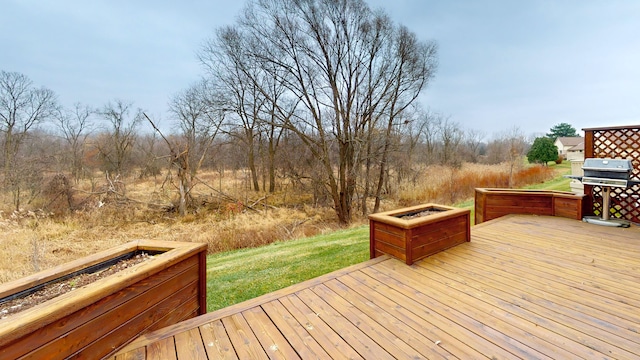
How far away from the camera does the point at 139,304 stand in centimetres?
160

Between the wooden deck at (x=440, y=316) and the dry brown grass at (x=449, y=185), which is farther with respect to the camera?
the dry brown grass at (x=449, y=185)

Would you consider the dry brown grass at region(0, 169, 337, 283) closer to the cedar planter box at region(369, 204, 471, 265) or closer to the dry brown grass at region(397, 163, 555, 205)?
the dry brown grass at region(397, 163, 555, 205)

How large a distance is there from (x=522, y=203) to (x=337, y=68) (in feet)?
21.3

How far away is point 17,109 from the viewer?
12.1 m

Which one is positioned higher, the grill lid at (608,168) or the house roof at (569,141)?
the house roof at (569,141)

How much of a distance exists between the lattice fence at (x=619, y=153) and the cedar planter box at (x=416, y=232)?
2.72m

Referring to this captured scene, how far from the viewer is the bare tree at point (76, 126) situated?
597 inches

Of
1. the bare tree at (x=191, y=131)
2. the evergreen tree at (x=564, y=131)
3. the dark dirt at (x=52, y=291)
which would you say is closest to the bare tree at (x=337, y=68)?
the bare tree at (x=191, y=131)

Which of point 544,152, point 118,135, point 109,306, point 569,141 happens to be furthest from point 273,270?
point 569,141

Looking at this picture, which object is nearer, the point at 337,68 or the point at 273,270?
the point at 273,270

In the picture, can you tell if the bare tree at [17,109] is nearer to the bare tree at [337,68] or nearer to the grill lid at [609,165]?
the bare tree at [337,68]

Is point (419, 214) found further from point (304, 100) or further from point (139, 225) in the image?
point (139, 225)

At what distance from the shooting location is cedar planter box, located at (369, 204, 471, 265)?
9.04ft

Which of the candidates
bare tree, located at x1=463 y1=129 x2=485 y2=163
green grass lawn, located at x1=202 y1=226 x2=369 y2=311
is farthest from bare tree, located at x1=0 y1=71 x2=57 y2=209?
bare tree, located at x1=463 y1=129 x2=485 y2=163
